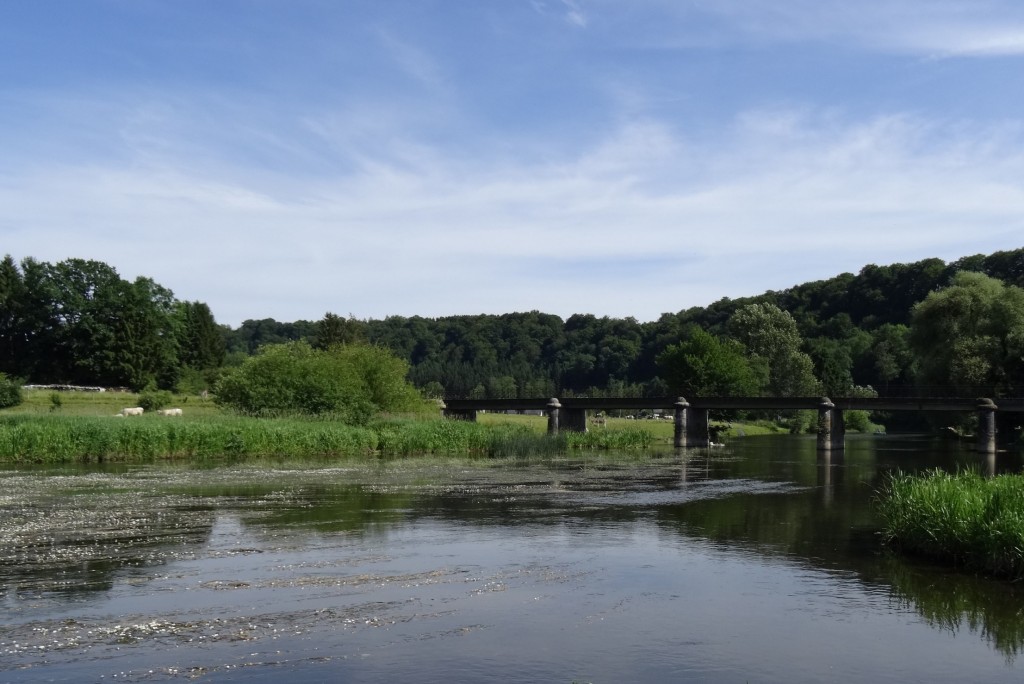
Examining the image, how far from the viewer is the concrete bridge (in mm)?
73562

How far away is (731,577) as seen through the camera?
2159 centimetres

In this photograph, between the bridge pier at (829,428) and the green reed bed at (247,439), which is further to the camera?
the bridge pier at (829,428)

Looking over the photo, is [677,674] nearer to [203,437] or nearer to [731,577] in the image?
[731,577]

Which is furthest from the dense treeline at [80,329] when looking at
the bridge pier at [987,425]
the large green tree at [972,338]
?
the bridge pier at [987,425]

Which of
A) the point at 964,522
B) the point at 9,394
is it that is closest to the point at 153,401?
the point at 9,394

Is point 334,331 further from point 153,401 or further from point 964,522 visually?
point 964,522

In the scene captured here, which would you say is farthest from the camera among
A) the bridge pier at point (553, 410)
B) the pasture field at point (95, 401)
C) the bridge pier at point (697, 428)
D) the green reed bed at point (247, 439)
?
the bridge pier at point (553, 410)

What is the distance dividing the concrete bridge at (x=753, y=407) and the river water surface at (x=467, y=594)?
148 feet

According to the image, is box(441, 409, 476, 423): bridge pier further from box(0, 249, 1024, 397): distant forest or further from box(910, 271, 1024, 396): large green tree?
box(910, 271, 1024, 396): large green tree

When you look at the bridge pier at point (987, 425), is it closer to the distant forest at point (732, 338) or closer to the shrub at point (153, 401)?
the distant forest at point (732, 338)

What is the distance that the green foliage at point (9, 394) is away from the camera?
250 feet

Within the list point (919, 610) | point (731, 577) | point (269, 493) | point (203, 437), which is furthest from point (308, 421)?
point (919, 610)

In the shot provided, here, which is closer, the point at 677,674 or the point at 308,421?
the point at 677,674

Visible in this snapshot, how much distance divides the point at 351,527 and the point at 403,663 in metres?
13.5
